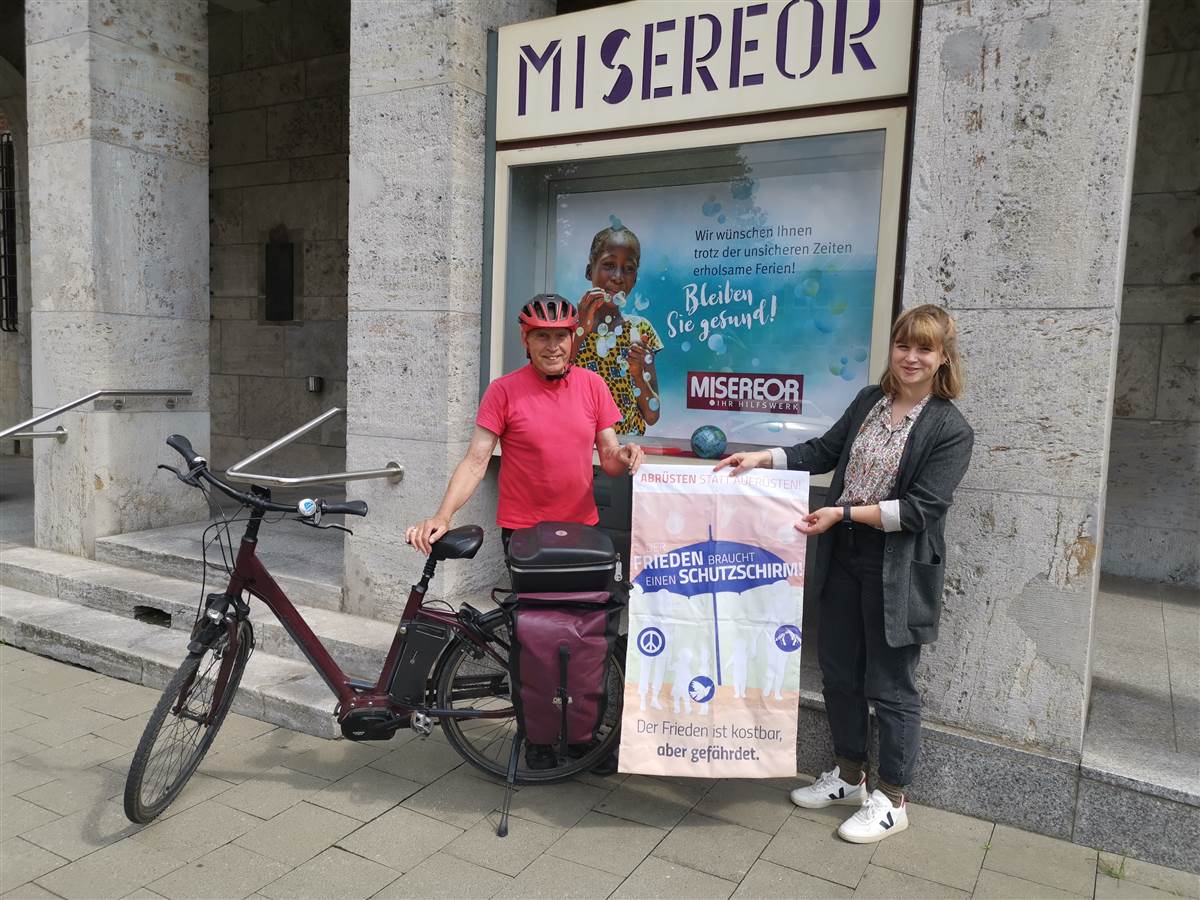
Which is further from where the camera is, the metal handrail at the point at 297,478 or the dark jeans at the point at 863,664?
the metal handrail at the point at 297,478

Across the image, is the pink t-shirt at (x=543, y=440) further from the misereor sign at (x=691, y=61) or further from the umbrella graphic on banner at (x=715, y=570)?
the misereor sign at (x=691, y=61)

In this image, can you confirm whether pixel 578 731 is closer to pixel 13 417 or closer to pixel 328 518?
pixel 328 518

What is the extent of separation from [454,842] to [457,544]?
105 centimetres

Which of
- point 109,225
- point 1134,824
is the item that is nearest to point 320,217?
point 109,225

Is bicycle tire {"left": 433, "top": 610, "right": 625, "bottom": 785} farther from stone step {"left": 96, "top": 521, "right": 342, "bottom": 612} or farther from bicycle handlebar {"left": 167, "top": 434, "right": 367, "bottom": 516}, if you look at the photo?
stone step {"left": 96, "top": 521, "right": 342, "bottom": 612}

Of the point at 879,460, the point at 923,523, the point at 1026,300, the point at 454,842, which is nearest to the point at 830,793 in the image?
the point at 923,523

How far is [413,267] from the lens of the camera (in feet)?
15.5

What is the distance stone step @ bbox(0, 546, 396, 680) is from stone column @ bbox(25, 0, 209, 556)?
36 cm

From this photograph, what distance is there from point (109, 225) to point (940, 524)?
571cm

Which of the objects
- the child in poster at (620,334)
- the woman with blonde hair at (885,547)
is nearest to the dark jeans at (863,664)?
the woman with blonde hair at (885,547)

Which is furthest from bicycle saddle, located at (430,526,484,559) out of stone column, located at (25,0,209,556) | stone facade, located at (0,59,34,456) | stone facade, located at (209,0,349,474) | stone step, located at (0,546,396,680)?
stone facade, located at (0,59,34,456)

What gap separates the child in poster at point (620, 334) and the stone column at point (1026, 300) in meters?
1.52

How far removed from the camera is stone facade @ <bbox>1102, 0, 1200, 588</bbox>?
580 centimetres

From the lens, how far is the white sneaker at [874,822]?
10.4ft
